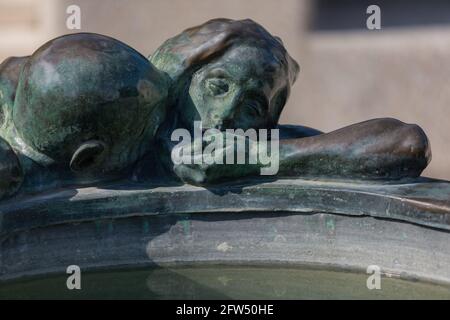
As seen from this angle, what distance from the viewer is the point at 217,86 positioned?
76.7 inches

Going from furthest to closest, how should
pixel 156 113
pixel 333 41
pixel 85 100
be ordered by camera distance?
pixel 333 41 < pixel 156 113 < pixel 85 100

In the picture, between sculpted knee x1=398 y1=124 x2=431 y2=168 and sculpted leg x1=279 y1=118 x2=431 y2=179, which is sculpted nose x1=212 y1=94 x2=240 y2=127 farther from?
sculpted knee x1=398 y1=124 x2=431 y2=168

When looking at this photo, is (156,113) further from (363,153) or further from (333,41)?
(333,41)

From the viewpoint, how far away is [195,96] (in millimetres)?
1969

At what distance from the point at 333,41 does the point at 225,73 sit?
334 cm

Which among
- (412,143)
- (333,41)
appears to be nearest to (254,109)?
(412,143)

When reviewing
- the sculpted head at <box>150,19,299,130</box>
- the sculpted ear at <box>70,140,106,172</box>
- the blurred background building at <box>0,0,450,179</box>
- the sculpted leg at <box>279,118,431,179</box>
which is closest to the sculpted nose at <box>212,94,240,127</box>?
the sculpted head at <box>150,19,299,130</box>

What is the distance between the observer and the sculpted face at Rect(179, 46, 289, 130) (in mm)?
1939

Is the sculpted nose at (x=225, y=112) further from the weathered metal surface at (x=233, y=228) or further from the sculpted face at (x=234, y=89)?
the weathered metal surface at (x=233, y=228)

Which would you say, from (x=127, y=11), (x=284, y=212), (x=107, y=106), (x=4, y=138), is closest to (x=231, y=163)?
(x=284, y=212)

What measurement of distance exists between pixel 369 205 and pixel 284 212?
175 millimetres

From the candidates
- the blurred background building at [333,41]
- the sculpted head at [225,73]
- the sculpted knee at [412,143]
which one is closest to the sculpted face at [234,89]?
the sculpted head at [225,73]

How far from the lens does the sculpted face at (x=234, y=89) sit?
194 centimetres

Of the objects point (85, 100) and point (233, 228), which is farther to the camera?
point (233, 228)
